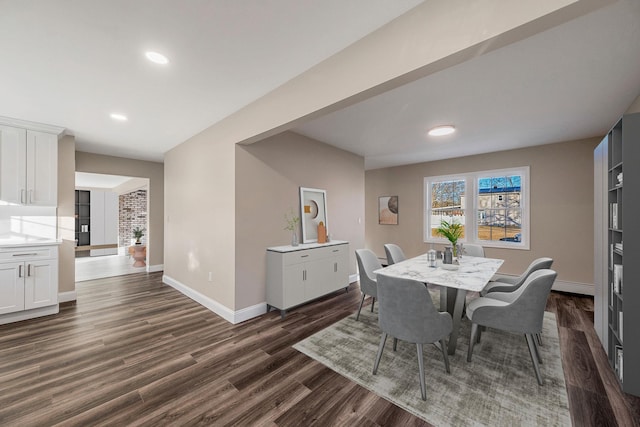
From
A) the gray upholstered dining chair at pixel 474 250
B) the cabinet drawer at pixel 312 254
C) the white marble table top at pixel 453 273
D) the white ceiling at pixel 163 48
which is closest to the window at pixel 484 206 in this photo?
the gray upholstered dining chair at pixel 474 250

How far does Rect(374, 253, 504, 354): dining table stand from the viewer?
229 cm

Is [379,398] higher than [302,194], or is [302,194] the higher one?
[302,194]

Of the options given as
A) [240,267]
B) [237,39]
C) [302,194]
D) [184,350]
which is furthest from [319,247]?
[237,39]

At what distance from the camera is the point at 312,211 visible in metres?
4.25

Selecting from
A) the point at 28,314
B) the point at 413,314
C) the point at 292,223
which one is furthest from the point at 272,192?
the point at 28,314

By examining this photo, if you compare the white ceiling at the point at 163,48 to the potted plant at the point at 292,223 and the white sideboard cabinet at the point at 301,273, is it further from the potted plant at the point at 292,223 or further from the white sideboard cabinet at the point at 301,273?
the white sideboard cabinet at the point at 301,273

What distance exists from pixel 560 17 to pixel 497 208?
4701 millimetres

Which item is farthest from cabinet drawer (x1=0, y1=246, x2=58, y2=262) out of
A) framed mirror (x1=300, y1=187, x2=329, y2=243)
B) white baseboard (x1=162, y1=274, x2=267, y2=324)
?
framed mirror (x1=300, y1=187, x2=329, y2=243)

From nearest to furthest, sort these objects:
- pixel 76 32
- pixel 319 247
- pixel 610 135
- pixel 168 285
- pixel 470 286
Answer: pixel 76 32, pixel 470 286, pixel 610 135, pixel 319 247, pixel 168 285

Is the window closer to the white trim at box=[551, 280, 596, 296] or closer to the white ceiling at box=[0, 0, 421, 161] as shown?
the white trim at box=[551, 280, 596, 296]

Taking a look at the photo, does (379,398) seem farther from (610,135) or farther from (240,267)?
(610,135)

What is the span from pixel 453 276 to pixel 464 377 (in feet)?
2.75

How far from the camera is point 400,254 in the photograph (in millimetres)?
4047

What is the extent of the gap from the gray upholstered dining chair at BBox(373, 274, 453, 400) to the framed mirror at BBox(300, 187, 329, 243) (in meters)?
2.18
